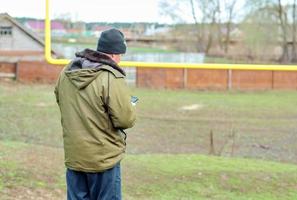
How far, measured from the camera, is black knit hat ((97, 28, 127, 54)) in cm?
303

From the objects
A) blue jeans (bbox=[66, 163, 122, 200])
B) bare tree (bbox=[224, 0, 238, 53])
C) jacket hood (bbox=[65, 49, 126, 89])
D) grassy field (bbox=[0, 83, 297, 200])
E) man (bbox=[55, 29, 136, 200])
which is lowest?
grassy field (bbox=[0, 83, 297, 200])

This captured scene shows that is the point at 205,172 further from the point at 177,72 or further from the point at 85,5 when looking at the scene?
the point at 177,72

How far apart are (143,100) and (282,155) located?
11325 millimetres

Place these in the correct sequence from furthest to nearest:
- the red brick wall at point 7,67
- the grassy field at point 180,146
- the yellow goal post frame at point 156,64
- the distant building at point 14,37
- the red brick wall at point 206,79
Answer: the red brick wall at point 7,67 < the red brick wall at point 206,79 < the distant building at point 14,37 < the grassy field at point 180,146 < the yellow goal post frame at point 156,64

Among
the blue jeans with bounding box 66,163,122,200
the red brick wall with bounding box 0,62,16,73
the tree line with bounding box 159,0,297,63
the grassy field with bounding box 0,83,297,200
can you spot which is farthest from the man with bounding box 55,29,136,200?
the red brick wall with bounding box 0,62,16,73

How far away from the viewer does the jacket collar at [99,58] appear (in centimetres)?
295

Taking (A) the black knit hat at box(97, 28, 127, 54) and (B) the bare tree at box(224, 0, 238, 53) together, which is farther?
(B) the bare tree at box(224, 0, 238, 53)

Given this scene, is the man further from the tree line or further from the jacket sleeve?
the tree line

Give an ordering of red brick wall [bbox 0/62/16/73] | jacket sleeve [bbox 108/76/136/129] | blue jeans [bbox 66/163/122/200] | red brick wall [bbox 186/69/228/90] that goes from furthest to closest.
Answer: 1. red brick wall [bbox 0/62/16/73]
2. red brick wall [bbox 186/69/228/90]
3. blue jeans [bbox 66/163/122/200]
4. jacket sleeve [bbox 108/76/136/129]

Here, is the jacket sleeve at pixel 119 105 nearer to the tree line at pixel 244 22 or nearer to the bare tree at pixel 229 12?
the tree line at pixel 244 22

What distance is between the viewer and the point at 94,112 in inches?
114

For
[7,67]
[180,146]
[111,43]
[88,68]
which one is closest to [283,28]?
[111,43]

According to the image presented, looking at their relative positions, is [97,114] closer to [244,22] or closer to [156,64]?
[156,64]

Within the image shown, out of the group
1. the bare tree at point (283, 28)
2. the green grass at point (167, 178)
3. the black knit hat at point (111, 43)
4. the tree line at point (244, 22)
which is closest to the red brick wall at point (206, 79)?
the green grass at point (167, 178)
